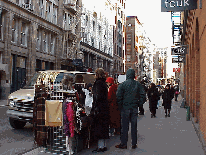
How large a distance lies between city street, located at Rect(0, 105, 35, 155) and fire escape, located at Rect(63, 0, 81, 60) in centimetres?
2682

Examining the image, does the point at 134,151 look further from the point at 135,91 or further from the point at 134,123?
the point at 135,91

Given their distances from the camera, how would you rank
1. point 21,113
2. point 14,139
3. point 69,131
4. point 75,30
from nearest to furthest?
point 69,131, point 14,139, point 21,113, point 75,30

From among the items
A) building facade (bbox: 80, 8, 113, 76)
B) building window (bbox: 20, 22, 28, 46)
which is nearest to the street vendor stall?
building window (bbox: 20, 22, 28, 46)

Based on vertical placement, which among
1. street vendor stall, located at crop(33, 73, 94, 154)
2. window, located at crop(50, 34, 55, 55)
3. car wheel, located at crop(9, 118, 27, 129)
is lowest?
car wheel, located at crop(9, 118, 27, 129)

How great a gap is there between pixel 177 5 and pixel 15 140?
19.1 ft

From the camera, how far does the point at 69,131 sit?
633 cm

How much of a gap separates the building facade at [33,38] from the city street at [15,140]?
15.5 m

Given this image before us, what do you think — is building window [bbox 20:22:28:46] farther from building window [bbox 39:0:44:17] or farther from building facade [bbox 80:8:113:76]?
building facade [bbox 80:8:113:76]

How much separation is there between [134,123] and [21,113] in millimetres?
3779

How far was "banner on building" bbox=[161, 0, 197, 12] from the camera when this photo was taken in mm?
7258

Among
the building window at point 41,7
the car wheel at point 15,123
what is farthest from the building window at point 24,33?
the car wheel at point 15,123

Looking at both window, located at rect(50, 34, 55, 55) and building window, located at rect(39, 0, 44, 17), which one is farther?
window, located at rect(50, 34, 55, 55)

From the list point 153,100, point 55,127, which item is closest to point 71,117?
point 55,127

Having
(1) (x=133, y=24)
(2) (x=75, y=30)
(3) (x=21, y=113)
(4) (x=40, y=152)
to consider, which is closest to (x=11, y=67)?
(2) (x=75, y=30)
